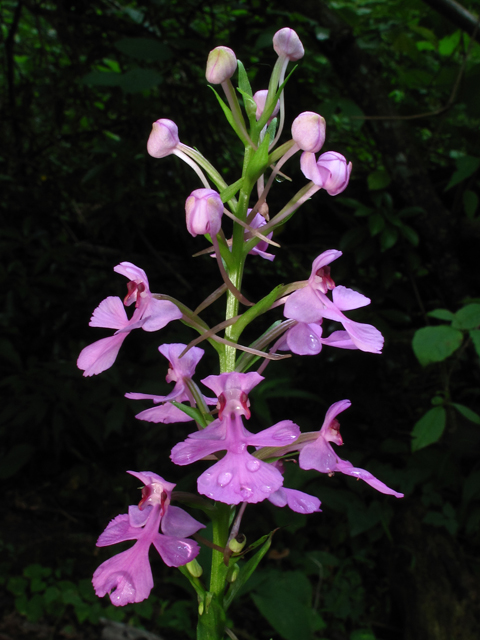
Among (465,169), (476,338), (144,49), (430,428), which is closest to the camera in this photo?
(476,338)

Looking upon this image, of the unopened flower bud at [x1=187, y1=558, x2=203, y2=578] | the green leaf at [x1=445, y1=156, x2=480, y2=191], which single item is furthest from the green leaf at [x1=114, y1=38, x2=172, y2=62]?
the unopened flower bud at [x1=187, y1=558, x2=203, y2=578]

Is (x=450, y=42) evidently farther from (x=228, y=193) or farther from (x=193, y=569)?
(x=193, y=569)

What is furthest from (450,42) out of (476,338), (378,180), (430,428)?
(430,428)

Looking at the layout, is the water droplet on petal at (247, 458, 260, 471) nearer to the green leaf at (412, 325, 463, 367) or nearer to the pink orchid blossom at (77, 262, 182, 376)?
the pink orchid blossom at (77, 262, 182, 376)

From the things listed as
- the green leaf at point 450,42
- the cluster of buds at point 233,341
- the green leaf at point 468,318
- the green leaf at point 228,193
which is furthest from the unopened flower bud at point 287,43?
the green leaf at point 450,42

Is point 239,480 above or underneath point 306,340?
underneath

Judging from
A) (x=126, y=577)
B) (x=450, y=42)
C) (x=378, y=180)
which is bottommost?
(x=126, y=577)

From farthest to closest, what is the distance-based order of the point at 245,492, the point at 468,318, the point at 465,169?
the point at 465,169 < the point at 468,318 < the point at 245,492
